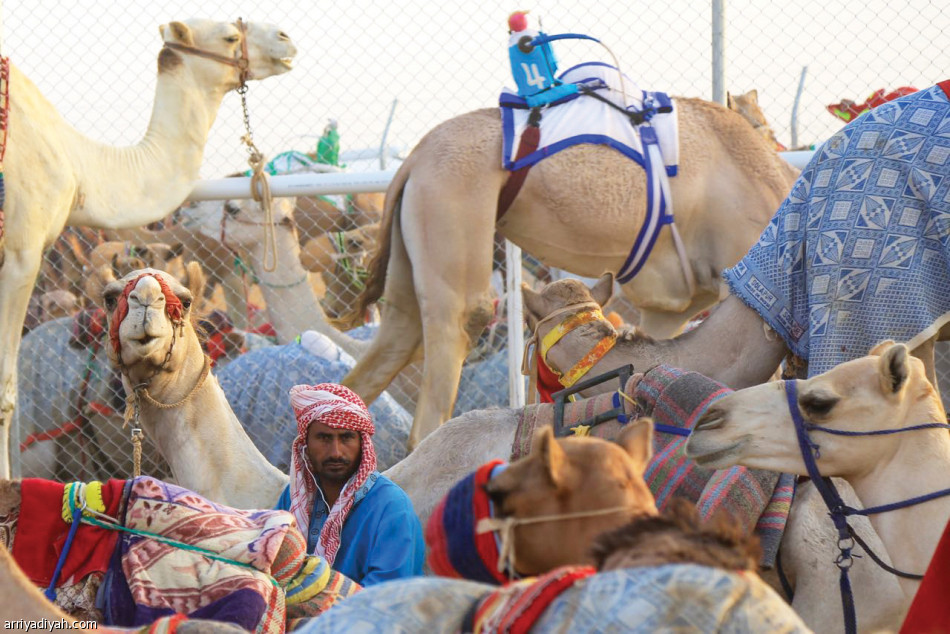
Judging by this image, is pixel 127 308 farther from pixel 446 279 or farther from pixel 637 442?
pixel 637 442

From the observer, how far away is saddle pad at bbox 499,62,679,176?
577 centimetres

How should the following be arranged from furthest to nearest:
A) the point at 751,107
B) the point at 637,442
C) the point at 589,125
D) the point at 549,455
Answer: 1. the point at 751,107
2. the point at 589,125
3. the point at 637,442
4. the point at 549,455

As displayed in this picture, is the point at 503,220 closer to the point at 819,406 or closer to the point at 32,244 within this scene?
the point at 32,244

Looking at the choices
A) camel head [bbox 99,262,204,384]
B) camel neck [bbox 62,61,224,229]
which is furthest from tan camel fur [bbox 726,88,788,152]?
camel head [bbox 99,262,204,384]

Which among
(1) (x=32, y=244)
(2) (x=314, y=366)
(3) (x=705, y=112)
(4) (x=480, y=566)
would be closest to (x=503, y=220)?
(3) (x=705, y=112)

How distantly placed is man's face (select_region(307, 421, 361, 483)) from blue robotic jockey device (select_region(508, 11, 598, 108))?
2426 mm

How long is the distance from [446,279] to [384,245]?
47 cm

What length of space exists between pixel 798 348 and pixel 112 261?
16.1 feet

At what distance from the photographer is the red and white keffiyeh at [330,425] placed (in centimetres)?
379

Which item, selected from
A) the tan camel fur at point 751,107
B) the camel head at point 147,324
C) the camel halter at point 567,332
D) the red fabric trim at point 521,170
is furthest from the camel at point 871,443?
the tan camel fur at point 751,107

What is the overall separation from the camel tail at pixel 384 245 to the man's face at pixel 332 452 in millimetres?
2178

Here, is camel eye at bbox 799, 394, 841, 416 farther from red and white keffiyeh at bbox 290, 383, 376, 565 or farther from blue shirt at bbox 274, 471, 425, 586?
red and white keffiyeh at bbox 290, 383, 376, 565

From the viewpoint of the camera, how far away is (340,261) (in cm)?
910

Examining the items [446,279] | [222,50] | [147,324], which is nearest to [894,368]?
[147,324]
